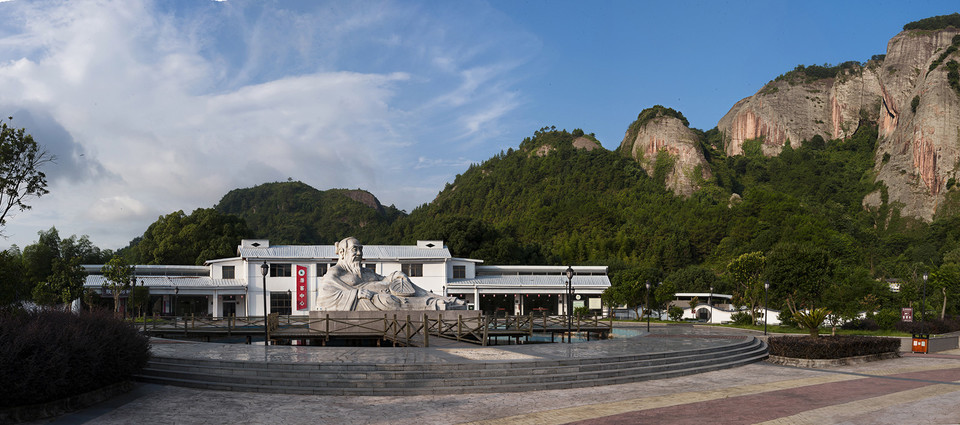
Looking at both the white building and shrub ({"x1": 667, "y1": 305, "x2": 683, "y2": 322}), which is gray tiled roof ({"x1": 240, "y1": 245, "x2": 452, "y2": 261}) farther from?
shrub ({"x1": 667, "y1": 305, "x2": 683, "y2": 322})

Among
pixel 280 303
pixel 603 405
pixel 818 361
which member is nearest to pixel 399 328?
pixel 603 405

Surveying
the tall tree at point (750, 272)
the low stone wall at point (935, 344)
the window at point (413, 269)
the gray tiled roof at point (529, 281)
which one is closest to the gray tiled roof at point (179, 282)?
the window at point (413, 269)

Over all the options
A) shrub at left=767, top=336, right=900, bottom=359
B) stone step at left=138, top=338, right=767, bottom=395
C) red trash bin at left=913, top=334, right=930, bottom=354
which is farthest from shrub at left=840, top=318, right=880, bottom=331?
stone step at left=138, top=338, right=767, bottom=395

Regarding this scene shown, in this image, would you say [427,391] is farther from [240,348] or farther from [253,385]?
[240,348]

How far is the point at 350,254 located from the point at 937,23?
144 m

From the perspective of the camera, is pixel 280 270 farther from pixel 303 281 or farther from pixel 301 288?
pixel 301 288

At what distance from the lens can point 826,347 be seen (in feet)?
65.1

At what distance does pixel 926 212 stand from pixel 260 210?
11545 centimetres

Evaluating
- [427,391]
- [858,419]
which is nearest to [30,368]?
[427,391]

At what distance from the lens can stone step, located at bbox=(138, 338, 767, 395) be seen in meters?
14.3

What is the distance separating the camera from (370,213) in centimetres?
11988

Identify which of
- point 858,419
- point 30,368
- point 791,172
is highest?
point 791,172

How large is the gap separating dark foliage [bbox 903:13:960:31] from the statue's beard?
5601 inches

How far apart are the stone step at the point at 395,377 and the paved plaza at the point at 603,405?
0.31 m
